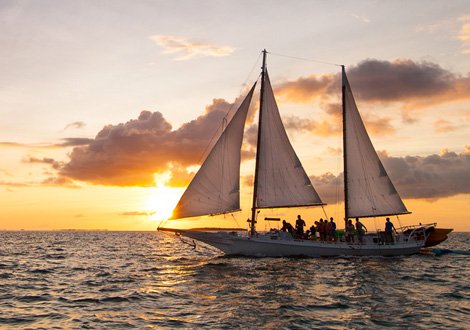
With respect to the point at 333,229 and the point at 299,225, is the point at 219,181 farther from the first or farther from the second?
the point at 333,229

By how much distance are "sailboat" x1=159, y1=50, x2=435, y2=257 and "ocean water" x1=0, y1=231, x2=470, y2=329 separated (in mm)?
3752

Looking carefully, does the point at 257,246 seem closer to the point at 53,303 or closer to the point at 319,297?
the point at 319,297

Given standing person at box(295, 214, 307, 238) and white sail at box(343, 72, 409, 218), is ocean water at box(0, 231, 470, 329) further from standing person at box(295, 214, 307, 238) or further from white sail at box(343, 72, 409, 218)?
white sail at box(343, 72, 409, 218)

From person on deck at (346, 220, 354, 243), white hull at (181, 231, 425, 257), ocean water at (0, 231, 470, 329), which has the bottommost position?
ocean water at (0, 231, 470, 329)

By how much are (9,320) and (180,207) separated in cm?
1914

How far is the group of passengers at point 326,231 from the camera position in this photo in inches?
1629

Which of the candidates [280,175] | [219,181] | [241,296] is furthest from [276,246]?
[241,296]

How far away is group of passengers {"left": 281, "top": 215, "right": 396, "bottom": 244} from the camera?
41375 mm

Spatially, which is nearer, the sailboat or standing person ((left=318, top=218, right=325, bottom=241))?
the sailboat

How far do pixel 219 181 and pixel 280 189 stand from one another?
7006 mm

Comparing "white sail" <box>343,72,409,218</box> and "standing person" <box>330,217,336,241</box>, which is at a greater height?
"white sail" <box>343,72,409,218</box>

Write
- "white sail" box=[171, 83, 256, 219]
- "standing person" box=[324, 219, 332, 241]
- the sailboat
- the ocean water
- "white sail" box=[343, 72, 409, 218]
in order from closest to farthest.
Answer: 1. the ocean water
2. "white sail" box=[171, 83, 256, 219]
3. the sailboat
4. "standing person" box=[324, 219, 332, 241]
5. "white sail" box=[343, 72, 409, 218]

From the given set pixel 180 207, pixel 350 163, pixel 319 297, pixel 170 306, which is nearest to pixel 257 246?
pixel 180 207

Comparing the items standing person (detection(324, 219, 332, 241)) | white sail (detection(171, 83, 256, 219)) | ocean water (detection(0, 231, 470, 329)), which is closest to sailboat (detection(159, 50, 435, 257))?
white sail (detection(171, 83, 256, 219))
